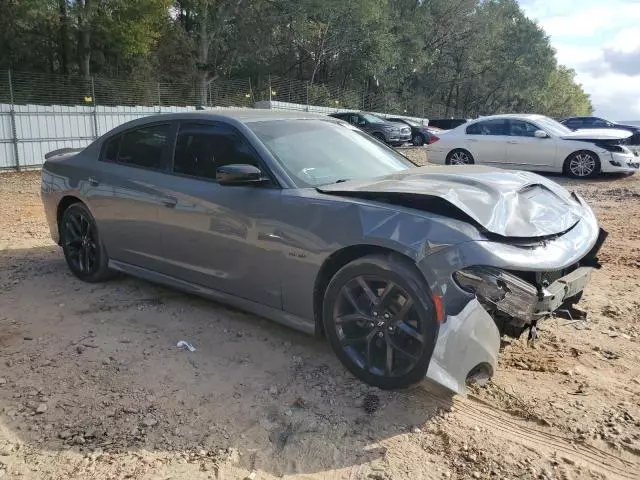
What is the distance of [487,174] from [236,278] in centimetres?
187

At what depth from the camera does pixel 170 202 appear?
4.30 m

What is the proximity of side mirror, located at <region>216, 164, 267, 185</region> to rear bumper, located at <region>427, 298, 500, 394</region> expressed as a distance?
5.10 feet

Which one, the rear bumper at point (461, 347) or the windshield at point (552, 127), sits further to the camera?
the windshield at point (552, 127)

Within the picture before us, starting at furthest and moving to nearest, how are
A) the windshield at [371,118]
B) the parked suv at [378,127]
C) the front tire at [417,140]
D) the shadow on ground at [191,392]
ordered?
the front tire at [417,140], the windshield at [371,118], the parked suv at [378,127], the shadow on ground at [191,392]

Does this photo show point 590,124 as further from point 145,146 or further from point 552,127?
point 145,146

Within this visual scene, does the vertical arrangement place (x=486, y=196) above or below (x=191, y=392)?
above

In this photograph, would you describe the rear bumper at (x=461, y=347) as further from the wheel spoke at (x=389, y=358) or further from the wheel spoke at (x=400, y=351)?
the wheel spoke at (x=389, y=358)

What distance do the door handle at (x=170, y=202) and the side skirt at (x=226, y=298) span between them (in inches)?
22.4

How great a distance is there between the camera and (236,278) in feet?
12.8

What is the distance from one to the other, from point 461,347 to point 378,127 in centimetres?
2122

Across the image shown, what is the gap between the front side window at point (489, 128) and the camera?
43.4 feet

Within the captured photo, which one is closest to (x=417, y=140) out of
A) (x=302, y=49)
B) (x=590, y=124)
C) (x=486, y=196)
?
(x=590, y=124)

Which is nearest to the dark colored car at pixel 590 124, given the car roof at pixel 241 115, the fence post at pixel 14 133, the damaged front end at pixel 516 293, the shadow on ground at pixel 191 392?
the fence post at pixel 14 133

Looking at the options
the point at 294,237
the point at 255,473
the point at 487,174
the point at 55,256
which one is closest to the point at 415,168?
the point at 487,174
